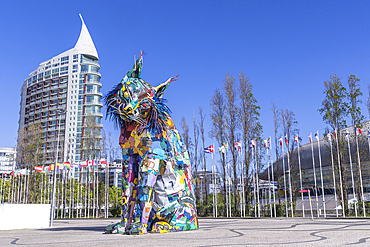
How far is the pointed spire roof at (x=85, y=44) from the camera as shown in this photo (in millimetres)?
83062

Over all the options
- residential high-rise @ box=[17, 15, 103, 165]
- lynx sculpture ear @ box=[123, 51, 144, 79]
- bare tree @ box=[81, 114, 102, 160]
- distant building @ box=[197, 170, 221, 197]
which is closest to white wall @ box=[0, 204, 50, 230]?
lynx sculpture ear @ box=[123, 51, 144, 79]

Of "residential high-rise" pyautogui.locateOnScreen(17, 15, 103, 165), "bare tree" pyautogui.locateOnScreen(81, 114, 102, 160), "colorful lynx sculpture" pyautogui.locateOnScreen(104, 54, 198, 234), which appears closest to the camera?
"colorful lynx sculpture" pyautogui.locateOnScreen(104, 54, 198, 234)

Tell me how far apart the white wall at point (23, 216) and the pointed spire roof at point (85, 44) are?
235 ft

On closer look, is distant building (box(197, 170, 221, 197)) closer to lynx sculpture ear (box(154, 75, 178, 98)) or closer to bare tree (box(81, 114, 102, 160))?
bare tree (box(81, 114, 102, 160))

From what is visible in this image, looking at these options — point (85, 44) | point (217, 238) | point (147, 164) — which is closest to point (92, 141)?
point (147, 164)

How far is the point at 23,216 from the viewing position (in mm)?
16500

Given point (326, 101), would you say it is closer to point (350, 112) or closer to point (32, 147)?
point (350, 112)

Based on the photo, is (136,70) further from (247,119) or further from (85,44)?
(85,44)

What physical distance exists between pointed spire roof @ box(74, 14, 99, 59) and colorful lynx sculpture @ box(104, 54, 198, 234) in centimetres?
7898

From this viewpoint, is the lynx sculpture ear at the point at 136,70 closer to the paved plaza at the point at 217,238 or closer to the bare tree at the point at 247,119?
the paved plaza at the point at 217,238

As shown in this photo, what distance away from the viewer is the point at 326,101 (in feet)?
94.6

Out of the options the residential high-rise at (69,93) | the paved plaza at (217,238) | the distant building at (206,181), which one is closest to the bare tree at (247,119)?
the distant building at (206,181)

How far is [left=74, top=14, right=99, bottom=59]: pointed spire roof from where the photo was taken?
83.1 metres

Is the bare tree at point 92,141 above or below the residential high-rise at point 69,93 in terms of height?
below
